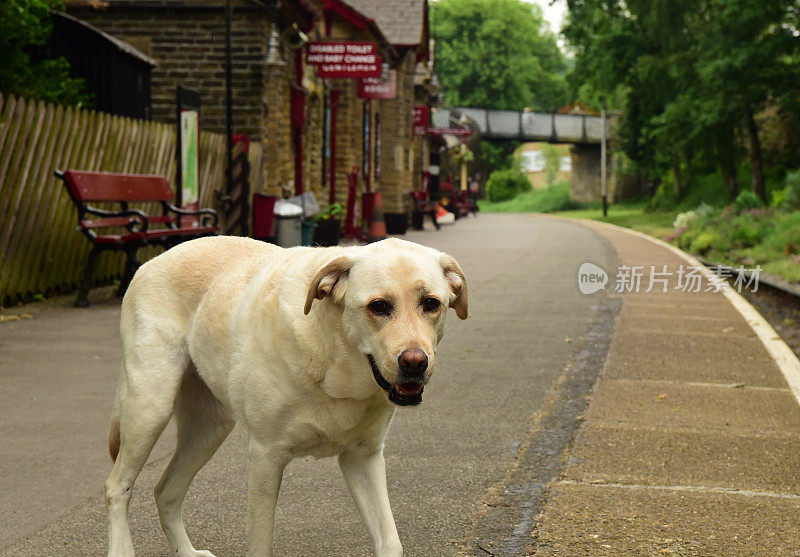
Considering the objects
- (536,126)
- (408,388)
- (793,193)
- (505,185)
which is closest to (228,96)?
(408,388)

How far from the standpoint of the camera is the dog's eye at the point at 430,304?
3.01 meters

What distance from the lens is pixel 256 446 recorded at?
328 centimetres

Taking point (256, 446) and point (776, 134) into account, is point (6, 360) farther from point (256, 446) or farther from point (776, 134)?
point (776, 134)

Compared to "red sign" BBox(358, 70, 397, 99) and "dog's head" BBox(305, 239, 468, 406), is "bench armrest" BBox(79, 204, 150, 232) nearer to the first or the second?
"dog's head" BBox(305, 239, 468, 406)

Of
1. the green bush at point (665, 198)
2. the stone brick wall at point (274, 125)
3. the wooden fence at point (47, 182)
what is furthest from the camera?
the green bush at point (665, 198)

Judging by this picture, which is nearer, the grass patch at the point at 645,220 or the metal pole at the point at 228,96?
the metal pole at the point at 228,96

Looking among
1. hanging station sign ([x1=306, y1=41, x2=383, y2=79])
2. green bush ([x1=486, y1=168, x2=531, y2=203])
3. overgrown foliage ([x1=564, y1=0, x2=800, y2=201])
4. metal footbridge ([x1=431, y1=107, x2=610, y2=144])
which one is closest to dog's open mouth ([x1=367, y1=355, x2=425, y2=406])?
hanging station sign ([x1=306, y1=41, x2=383, y2=79])

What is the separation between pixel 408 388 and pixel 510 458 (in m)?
2.64

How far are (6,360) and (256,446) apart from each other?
5.45 metres

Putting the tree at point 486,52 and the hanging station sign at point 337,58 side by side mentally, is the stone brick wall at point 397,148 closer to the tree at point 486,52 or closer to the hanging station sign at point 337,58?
the hanging station sign at point 337,58

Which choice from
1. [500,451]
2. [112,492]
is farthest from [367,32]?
[112,492]

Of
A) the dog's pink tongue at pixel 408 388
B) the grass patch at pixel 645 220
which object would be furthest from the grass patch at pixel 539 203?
the dog's pink tongue at pixel 408 388

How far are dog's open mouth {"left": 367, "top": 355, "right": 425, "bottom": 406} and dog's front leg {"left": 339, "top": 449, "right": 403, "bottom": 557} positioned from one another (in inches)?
17.0

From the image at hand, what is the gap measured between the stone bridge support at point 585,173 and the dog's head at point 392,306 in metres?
71.6
